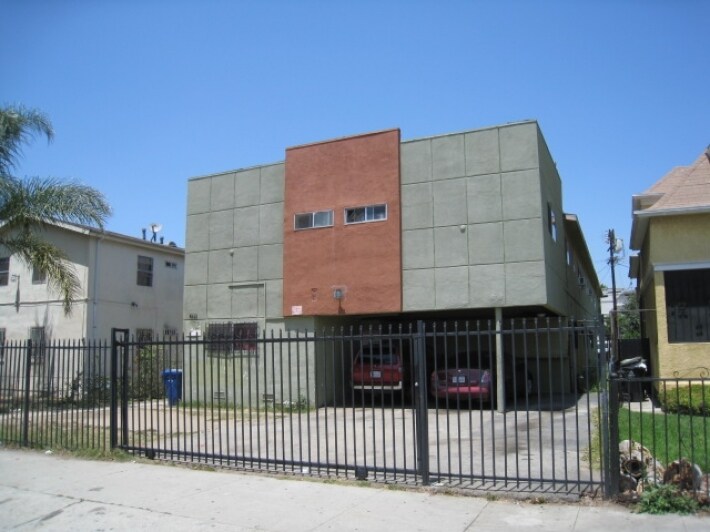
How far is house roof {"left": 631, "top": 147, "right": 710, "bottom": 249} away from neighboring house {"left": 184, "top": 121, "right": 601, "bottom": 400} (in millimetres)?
2368

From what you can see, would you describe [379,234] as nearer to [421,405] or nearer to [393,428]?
[393,428]

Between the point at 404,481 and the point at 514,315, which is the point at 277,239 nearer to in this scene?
the point at 514,315

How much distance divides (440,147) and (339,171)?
9.96ft

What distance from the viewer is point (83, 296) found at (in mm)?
22922

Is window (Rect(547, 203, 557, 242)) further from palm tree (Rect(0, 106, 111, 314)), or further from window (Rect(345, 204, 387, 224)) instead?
palm tree (Rect(0, 106, 111, 314))

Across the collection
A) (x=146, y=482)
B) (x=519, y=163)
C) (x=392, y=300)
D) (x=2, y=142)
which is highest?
(x=2, y=142)

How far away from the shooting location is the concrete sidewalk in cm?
626

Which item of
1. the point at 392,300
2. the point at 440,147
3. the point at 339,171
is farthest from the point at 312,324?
the point at 440,147

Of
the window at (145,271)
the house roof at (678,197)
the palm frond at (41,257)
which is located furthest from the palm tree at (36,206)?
the house roof at (678,197)

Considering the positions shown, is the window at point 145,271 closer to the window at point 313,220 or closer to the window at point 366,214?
the window at point 313,220

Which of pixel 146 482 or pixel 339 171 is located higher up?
pixel 339 171

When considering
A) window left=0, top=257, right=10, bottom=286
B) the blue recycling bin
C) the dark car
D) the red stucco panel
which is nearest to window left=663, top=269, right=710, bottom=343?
the dark car

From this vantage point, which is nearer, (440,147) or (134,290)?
(440,147)

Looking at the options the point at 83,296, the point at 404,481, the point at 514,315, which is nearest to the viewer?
the point at 404,481
